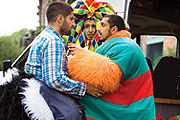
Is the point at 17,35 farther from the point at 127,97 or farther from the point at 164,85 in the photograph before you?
the point at 127,97

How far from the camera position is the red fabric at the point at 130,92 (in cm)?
252

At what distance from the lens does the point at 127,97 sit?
2531 millimetres

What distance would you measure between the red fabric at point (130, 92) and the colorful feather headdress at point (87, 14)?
4.44ft

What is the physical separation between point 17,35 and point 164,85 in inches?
724

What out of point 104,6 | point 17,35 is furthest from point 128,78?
point 17,35

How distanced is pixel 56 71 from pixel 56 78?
0.05 m

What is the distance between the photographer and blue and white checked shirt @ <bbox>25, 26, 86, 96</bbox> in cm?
233

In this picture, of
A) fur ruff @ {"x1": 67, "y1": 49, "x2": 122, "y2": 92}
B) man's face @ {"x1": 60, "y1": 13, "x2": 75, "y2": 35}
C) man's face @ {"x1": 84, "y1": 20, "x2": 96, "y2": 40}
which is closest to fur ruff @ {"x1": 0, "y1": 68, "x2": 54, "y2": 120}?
fur ruff @ {"x1": 67, "y1": 49, "x2": 122, "y2": 92}

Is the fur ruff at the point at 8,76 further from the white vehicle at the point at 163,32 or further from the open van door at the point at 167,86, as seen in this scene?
the open van door at the point at 167,86

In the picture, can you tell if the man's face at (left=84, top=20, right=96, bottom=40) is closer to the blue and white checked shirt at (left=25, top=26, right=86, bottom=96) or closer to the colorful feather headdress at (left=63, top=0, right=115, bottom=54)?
the colorful feather headdress at (left=63, top=0, right=115, bottom=54)

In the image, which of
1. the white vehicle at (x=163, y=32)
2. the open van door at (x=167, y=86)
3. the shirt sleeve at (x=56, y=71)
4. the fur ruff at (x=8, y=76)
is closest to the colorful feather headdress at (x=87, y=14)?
the white vehicle at (x=163, y=32)

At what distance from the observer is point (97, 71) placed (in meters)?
2.38

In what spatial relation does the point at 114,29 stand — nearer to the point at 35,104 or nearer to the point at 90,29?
the point at 35,104

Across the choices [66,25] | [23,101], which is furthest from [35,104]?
[66,25]
